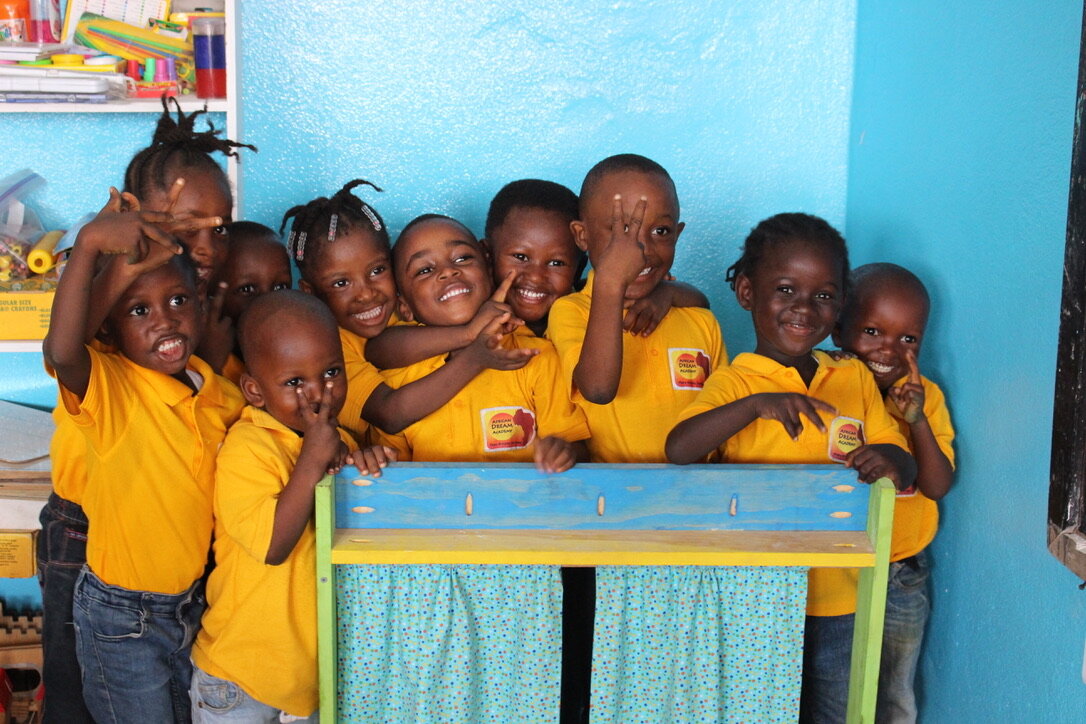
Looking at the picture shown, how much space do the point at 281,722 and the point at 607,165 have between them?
133 centimetres

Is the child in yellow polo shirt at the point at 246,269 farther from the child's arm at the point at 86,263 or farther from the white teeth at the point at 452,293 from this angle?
the child's arm at the point at 86,263

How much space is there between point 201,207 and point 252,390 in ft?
1.45

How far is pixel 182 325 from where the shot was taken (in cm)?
188

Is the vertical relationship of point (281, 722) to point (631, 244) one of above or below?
below

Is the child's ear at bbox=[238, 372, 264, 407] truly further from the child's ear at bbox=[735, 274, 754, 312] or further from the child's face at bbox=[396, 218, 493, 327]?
the child's ear at bbox=[735, 274, 754, 312]

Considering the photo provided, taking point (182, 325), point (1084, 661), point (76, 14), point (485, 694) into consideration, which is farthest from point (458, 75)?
point (1084, 661)

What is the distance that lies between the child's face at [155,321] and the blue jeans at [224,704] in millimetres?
592

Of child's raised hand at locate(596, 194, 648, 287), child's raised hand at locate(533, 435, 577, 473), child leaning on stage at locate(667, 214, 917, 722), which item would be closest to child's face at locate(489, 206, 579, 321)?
child's raised hand at locate(596, 194, 648, 287)

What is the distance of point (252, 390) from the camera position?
6.34 ft

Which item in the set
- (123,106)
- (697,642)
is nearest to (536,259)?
(697,642)

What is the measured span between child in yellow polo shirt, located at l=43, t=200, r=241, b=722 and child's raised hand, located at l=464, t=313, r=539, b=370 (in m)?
0.50

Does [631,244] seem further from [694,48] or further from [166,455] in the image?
[694,48]

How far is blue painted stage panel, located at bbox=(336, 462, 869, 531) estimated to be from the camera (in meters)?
Result: 1.72

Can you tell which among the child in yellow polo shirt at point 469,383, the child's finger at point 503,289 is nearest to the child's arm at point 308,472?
the child in yellow polo shirt at point 469,383
